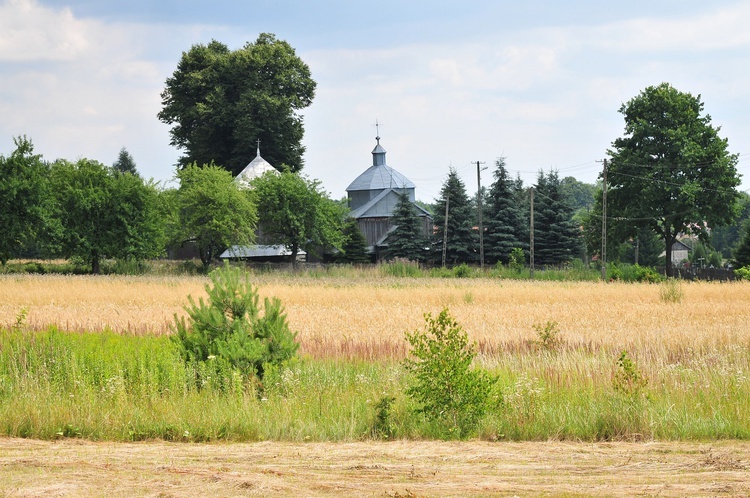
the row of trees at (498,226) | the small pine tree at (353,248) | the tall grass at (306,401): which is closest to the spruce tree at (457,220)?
the row of trees at (498,226)

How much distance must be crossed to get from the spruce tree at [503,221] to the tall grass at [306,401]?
4693cm

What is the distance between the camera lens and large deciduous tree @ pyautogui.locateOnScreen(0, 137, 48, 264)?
45.9 m

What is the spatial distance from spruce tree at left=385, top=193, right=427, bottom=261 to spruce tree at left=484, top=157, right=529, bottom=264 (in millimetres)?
4846

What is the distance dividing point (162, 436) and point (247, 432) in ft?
3.60

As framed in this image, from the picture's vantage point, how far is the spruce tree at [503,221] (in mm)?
61312

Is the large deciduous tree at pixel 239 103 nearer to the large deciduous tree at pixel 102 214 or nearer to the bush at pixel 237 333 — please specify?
the large deciduous tree at pixel 102 214

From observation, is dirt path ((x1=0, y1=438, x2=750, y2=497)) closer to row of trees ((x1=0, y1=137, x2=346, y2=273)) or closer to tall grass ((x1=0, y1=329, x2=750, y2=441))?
tall grass ((x1=0, y1=329, x2=750, y2=441))

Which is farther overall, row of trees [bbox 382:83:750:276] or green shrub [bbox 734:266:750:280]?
row of trees [bbox 382:83:750:276]

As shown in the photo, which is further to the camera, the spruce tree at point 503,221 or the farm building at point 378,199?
the farm building at point 378,199

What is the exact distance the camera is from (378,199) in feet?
229

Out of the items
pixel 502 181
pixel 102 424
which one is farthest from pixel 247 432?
pixel 502 181

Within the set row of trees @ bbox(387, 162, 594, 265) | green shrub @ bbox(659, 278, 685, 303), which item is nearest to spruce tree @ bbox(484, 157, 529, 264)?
row of trees @ bbox(387, 162, 594, 265)

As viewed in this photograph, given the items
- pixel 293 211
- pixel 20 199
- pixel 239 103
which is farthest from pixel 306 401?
pixel 239 103

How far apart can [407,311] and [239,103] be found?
48.0 metres
